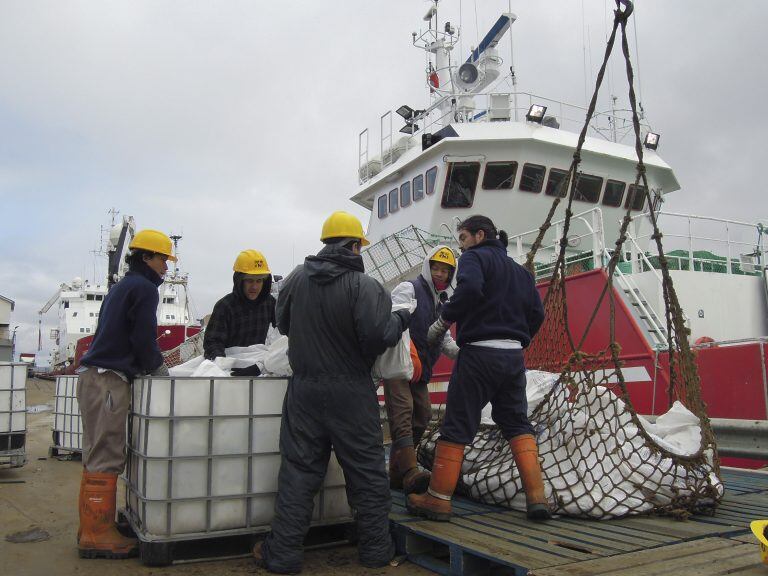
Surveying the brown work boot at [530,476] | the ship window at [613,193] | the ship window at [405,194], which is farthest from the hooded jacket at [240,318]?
the ship window at [613,193]

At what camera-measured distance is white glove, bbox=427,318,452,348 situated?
377 centimetres

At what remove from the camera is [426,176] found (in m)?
10.8

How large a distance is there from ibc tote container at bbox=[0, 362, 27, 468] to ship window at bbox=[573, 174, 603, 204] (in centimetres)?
851

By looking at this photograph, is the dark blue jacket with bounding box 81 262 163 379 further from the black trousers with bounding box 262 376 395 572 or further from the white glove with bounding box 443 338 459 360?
the white glove with bounding box 443 338 459 360

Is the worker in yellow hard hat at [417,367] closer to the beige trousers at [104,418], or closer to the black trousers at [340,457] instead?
the black trousers at [340,457]

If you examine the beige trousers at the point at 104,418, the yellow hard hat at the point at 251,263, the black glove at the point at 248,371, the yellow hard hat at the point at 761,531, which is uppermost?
the yellow hard hat at the point at 251,263

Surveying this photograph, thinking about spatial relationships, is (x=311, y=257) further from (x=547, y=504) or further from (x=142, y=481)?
(x=547, y=504)

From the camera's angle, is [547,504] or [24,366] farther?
[24,366]

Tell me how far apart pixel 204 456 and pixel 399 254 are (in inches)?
257

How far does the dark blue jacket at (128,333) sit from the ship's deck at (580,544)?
5.14 feet

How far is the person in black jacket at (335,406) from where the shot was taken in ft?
9.65

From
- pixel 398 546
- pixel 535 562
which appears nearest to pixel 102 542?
pixel 398 546

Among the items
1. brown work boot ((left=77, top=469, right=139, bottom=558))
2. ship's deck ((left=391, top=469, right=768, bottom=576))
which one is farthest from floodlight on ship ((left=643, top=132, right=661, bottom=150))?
brown work boot ((left=77, top=469, right=139, bottom=558))

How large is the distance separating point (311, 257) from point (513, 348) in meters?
1.21
